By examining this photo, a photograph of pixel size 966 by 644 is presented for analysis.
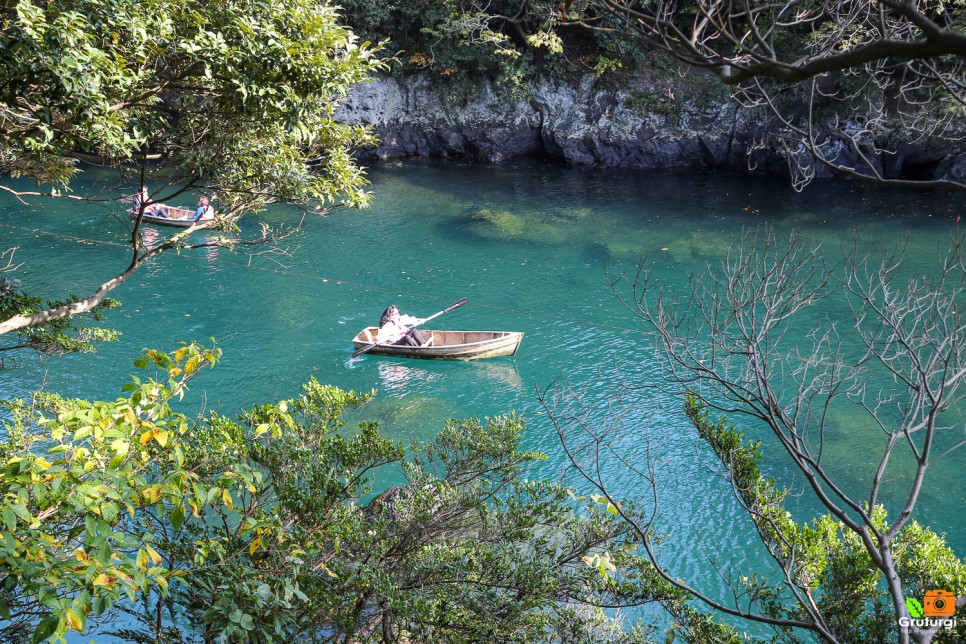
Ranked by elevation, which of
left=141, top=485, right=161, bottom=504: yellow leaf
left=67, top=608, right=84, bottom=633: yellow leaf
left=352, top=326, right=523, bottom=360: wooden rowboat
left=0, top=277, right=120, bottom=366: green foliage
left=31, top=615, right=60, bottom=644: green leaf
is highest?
left=141, top=485, right=161, bottom=504: yellow leaf

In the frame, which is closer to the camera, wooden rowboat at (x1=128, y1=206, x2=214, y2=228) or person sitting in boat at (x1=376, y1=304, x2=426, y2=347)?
person sitting in boat at (x1=376, y1=304, x2=426, y2=347)

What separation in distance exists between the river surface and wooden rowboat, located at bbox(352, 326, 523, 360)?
0.18 m

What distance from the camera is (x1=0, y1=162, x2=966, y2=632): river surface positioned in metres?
9.76

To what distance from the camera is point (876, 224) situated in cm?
1877

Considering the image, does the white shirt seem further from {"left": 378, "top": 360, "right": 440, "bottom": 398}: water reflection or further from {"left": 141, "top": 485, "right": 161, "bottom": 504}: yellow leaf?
{"left": 141, "top": 485, "right": 161, "bottom": 504}: yellow leaf

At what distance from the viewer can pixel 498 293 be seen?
15.5 meters

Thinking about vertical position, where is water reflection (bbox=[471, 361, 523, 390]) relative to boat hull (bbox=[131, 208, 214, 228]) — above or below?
below

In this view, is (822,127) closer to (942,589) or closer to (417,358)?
(417,358)

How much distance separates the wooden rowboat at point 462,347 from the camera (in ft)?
40.9

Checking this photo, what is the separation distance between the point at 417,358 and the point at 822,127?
620 inches

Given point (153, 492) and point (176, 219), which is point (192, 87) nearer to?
point (153, 492)

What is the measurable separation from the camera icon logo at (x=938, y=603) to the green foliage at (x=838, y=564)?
7 cm

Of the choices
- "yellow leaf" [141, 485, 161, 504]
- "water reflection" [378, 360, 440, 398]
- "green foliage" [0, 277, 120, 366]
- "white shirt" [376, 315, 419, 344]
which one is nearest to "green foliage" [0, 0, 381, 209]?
"green foliage" [0, 277, 120, 366]
